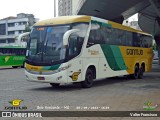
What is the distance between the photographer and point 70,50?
14023mm

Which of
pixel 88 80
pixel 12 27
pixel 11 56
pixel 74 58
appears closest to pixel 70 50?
pixel 74 58

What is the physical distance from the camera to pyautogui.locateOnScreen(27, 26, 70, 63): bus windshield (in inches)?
547

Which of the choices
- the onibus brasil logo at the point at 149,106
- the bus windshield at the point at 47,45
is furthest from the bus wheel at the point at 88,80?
the onibus brasil logo at the point at 149,106

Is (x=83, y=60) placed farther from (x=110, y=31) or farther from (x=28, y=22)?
(x=28, y=22)

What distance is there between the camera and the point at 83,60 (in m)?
14.9

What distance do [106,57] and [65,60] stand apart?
3.84 metres

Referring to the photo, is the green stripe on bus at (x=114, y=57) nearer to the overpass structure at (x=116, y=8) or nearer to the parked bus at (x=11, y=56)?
the overpass structure at (x=116, y=8)

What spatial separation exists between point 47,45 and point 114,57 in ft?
16.8

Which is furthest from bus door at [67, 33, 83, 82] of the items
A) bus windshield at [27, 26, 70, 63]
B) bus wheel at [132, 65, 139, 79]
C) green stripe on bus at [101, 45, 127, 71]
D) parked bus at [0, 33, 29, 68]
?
parked bus at [0, 33, 29, 68]

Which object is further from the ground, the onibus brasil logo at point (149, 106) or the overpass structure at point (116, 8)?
the overpass structure at point (116, 8)

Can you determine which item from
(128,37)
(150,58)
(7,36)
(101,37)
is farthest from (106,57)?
(7,36)

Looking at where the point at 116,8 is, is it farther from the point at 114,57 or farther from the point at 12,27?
the point at 12,27

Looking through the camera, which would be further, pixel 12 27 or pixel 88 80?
pixel 12 27

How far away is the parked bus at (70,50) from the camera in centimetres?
1381
